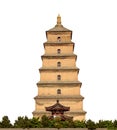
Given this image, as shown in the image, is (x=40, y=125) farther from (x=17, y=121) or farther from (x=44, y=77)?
(x=44, y=77)

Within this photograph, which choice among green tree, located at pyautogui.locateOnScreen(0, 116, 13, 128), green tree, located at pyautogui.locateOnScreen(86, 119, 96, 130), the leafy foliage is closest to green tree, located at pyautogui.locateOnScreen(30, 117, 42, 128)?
the leafy foliage

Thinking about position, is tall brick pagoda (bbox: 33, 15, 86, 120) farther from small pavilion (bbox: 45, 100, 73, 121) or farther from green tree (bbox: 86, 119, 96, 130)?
green tree (bbox: 86, 119, 96, 130)

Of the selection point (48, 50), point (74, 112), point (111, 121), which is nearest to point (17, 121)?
point (111, 121)

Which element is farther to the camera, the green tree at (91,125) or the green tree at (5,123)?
the green tree at (5,123)

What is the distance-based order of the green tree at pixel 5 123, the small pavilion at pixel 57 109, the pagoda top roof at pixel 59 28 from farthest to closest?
1. the pagoda top roof at pixel 59 28
2. the small pavilion at pixel 57 109
3. the green tree at pixel 5 123

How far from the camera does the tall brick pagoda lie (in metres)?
52.3

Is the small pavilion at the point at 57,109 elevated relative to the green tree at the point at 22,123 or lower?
elevated

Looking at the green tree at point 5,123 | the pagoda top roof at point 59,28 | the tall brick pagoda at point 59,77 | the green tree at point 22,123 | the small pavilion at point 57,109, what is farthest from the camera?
the pagoda top roof at point 59,28

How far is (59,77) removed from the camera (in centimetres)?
5391

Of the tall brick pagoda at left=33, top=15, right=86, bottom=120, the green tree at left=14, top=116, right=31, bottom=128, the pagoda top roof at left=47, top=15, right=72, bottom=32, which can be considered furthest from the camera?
the pagoda top roof at left=47, top=15, right=72, bottom=32

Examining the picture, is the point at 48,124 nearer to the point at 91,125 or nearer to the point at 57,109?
the point at 91,125

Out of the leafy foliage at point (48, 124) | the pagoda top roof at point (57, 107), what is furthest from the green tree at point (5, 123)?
the pagoda top roof at point (57, 107)

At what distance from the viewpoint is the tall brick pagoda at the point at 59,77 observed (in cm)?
5228

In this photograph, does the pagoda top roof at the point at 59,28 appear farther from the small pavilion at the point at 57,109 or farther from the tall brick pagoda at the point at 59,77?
the small pavilion at the point at 57,109
